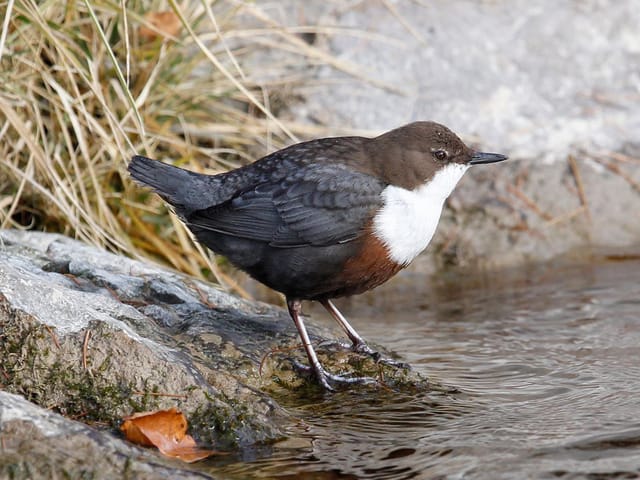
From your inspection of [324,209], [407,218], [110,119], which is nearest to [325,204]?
[324,209]

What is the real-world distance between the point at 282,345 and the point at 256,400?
2.31 ft

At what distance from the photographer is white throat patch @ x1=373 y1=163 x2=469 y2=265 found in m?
3.78

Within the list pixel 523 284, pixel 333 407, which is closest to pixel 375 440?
pixel 333 407

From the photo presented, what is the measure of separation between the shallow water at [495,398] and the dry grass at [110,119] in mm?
1198

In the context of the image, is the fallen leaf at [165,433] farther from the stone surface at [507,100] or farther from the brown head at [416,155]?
the stone surface at [507,100]

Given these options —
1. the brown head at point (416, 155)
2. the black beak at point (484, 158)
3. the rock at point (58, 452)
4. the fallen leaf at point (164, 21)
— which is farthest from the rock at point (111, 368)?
the fallen leaf at point (164, 21)

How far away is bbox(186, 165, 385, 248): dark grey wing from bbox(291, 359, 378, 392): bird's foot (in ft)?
1.59

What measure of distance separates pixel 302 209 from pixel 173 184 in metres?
0.55

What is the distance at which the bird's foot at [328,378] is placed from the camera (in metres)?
3.65

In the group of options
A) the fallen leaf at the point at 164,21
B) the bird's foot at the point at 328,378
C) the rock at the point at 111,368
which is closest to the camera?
the rock at the point at 111,368

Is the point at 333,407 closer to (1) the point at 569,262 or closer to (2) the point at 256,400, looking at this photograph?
(2) the point at 256,400

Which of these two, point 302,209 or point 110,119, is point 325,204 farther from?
point 110,119

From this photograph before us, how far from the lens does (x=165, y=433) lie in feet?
9.41

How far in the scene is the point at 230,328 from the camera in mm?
3771
